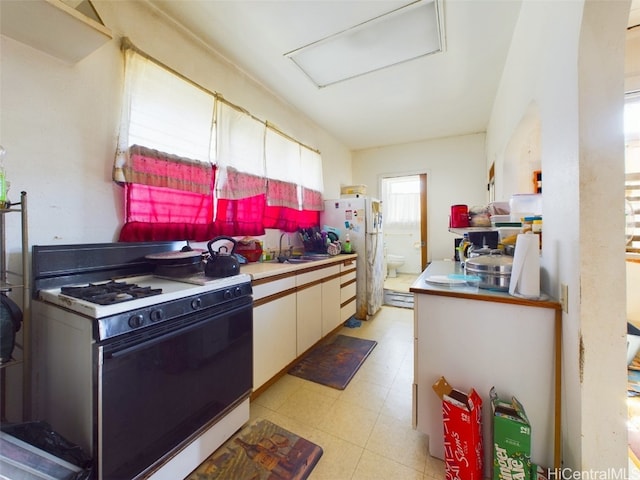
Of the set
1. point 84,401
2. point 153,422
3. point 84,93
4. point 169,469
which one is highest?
point 84,93

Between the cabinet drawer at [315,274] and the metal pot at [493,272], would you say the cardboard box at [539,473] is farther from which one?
the cabinet drawer at [315,274]

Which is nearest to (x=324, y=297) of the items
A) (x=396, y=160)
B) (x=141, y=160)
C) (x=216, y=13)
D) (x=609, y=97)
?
(x=141, y=160)

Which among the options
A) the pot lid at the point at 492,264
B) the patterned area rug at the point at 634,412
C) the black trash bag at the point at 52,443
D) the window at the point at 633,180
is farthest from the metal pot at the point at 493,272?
the window at the point at 633,180

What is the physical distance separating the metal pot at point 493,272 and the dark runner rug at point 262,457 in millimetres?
1288

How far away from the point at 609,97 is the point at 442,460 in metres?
1.73

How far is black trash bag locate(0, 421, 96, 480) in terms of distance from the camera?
92 cm

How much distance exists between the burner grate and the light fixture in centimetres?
210

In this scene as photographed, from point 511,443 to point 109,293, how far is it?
5.87ft

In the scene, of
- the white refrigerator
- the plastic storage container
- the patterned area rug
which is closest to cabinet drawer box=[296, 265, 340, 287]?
the white refrigerator

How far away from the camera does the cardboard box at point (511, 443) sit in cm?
102

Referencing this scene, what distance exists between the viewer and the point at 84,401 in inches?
37.4

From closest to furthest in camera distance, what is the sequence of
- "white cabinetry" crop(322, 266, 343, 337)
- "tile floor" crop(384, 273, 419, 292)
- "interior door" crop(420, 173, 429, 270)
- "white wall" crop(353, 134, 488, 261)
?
"white cabinetry" crop(322, 266, 343, 337) → "white wall" crop(353, 134, 488, 261) → "interior door" crop(420, 173, 429, 270) → "tile floor" crop(384, 273, 419, 292)

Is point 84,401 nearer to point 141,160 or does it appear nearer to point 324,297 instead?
point 141,160

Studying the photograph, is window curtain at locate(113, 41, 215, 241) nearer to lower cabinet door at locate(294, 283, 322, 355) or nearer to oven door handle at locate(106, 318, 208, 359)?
oven door handle at locate(106, 318, 208, 359)
